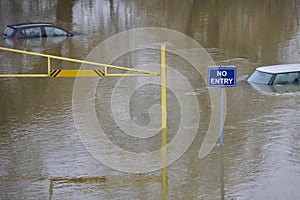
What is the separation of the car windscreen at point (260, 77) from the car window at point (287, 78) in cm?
25

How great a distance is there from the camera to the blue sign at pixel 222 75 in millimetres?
12852

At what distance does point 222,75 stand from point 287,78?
25.3 ft

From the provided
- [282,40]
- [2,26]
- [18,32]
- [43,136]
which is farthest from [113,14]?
[43,136]

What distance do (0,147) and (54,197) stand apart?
3.46 m

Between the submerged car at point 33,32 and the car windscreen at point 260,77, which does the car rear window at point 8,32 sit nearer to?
the submerged car at point 33,32

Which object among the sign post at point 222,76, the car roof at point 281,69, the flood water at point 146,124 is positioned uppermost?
the sign post at point 222,76

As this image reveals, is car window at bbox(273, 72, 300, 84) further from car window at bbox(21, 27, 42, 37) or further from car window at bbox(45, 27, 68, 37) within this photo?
car window at bbox(21, 27, 42, 37)

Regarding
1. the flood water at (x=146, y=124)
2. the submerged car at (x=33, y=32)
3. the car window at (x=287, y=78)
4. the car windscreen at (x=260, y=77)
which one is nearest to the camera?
the flood water at (x=146, y=124)

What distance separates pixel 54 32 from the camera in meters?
30.5

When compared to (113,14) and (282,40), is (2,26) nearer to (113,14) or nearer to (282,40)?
(113,14)

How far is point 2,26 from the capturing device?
34.8m

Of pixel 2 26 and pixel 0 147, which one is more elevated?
pixel 2 26

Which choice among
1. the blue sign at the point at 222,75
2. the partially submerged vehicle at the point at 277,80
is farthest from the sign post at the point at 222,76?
the partially submerged vehicle at the point at 277,80

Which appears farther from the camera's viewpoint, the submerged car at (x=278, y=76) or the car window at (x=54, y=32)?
the car window at (x=54, y=32)
